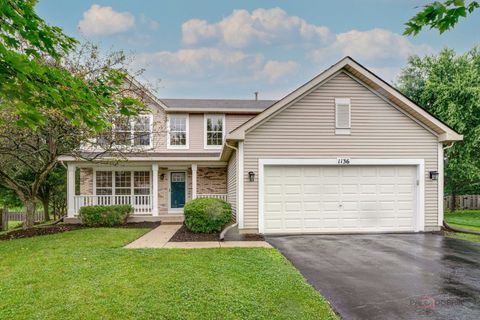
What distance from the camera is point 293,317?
404 cm

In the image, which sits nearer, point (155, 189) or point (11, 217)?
point (155, 189)

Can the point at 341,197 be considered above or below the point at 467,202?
above


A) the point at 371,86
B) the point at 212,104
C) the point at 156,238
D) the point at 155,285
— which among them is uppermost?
the point at 212,104

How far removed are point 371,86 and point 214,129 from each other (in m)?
8.16

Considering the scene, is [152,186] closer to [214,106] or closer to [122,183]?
[122,183]

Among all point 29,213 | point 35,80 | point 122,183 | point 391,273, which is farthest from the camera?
point 122,183

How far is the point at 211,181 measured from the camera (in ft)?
52.9

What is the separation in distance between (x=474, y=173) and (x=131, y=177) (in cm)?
2058

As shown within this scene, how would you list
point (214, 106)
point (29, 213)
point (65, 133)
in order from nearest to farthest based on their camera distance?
point (65, 133), point (29, 213), point (214, 106)

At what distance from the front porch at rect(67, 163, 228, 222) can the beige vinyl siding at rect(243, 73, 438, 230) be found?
5.72 m

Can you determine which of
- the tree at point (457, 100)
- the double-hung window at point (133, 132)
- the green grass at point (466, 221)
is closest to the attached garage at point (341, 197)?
the green grass at point (466, 221)

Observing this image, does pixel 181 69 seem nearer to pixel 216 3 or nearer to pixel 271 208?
pixel 216 3

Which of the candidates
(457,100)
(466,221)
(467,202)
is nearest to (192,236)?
(466,221)

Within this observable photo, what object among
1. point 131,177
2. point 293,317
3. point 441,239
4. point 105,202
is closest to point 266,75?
point 131,177
